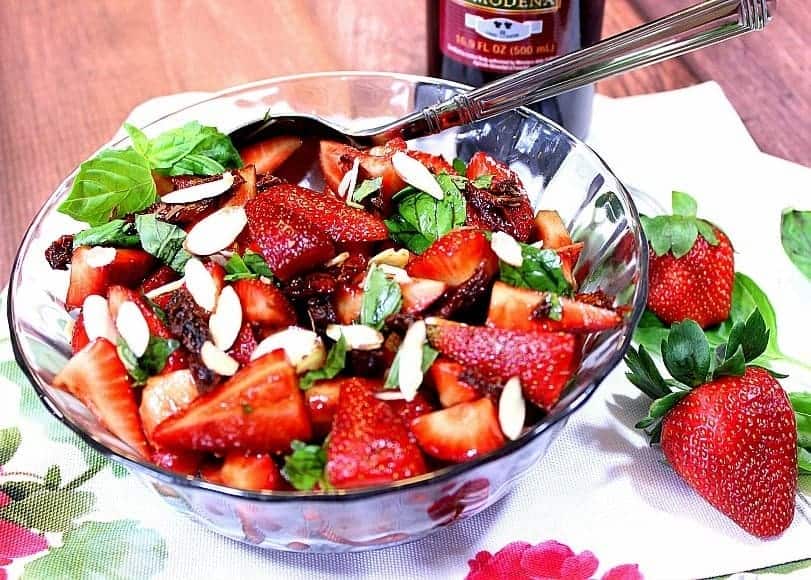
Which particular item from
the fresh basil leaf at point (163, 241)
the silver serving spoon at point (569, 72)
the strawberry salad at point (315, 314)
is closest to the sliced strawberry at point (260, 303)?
the strawberry salad at point (315, 314)

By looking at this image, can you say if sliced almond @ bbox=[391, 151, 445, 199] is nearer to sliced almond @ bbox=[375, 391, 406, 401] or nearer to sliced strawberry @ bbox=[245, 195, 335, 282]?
sliced strawberry @ bbox=[245, 195, 335, 282]

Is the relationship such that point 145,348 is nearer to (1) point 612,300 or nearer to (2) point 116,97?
(1) point 612,300

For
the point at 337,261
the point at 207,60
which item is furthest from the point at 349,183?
the point at 207,60

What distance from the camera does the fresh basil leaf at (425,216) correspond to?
0.95 m

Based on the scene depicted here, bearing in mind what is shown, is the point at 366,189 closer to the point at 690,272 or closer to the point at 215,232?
the point at 215,232

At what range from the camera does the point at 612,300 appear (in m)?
0.90

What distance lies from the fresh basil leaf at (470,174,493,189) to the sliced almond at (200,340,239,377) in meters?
0.34

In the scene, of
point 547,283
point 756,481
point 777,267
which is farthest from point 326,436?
point 777,267

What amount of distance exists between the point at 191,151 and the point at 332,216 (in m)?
0.23

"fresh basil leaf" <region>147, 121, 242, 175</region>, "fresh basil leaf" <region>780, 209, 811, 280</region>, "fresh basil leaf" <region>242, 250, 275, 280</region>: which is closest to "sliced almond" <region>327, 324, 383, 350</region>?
"fresh basil leaf" <region>242, 250, 275, 280</region>

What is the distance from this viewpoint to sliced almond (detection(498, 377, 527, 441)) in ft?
2.48

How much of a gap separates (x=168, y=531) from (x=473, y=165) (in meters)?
0.51

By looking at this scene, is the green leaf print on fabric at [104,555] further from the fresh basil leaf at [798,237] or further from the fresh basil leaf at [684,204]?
the fresh basil leaf at [798,237]

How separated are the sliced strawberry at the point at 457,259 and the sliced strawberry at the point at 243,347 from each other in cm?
16
